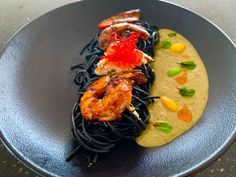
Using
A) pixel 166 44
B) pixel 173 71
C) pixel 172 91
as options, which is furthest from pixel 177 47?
pixel 172 91

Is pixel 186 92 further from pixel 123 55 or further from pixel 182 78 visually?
pixel 123 55

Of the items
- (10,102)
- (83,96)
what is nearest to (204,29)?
(83,96)

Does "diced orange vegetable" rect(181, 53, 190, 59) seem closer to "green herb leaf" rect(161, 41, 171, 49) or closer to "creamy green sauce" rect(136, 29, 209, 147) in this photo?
"creamy green sauce" rect(136, 29, 209, 147)

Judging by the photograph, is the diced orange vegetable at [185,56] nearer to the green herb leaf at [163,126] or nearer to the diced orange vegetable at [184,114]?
the diced orange vegetable at [184,114]

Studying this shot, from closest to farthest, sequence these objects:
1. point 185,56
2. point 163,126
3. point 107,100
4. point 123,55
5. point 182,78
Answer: point 107,100 → point 163,126 → point 123,55 → point 182,78 → point 185,56

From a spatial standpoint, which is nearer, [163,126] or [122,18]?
[163,126]

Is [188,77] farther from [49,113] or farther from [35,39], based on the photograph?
[35,39]

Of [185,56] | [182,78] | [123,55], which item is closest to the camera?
[123,55]

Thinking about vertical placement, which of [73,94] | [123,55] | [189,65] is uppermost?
[123,55]
